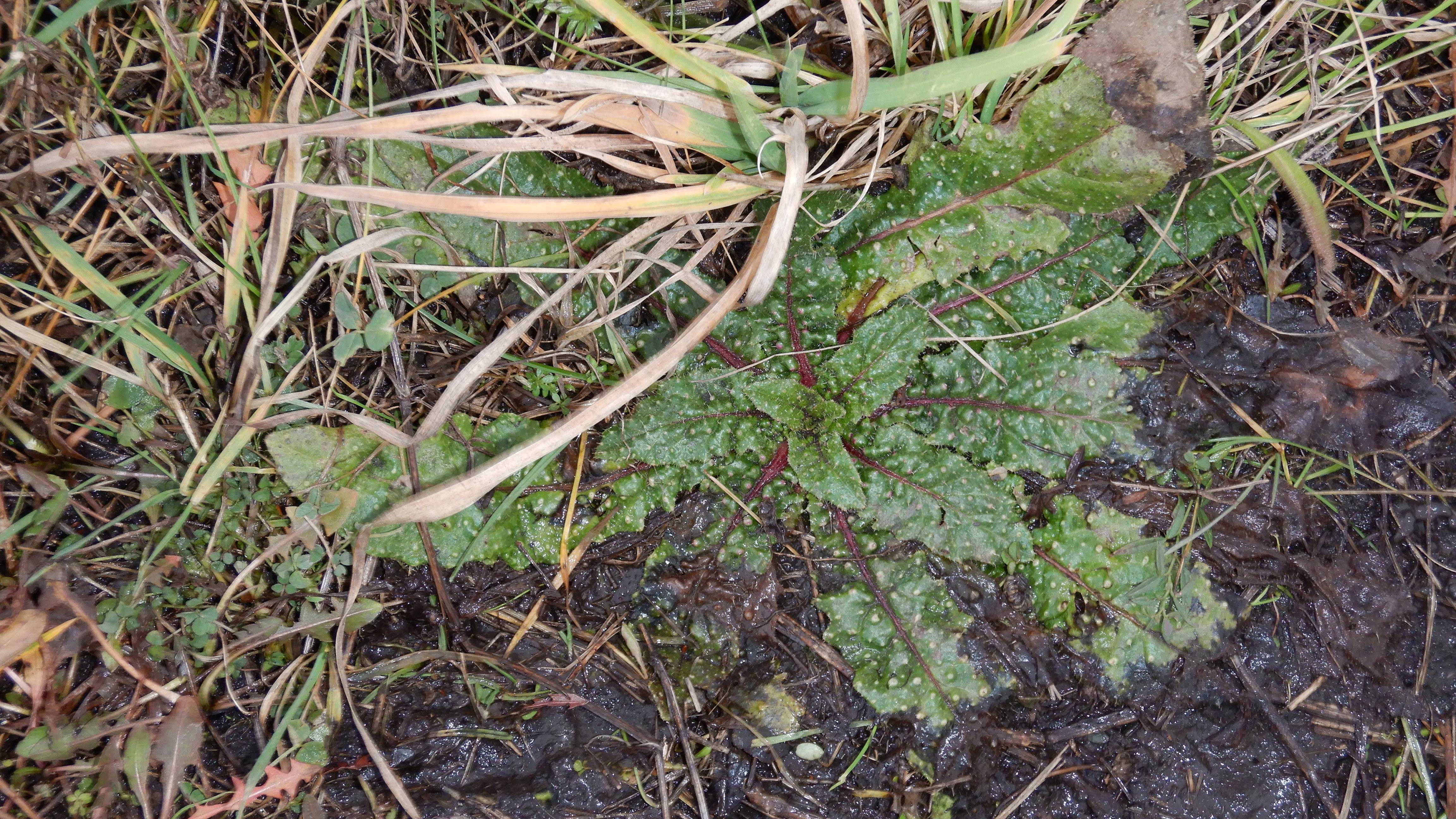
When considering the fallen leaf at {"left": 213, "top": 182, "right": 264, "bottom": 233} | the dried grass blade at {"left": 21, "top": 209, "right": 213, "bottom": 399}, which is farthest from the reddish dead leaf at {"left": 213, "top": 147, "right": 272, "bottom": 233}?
the dried grass blade at {"left": 21, "top": 209, "right": 213, "bottom": 399}

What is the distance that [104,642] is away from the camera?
2.32m

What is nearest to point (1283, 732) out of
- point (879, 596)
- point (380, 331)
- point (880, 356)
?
point (879, 596)

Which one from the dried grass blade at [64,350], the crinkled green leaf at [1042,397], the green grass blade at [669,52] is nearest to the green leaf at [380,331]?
the dried grass blade at [64,350]

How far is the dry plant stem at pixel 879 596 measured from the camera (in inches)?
94.8

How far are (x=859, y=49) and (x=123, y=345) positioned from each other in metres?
2.51

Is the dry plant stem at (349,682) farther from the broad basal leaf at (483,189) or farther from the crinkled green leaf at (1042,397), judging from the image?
the crinkled green leaf at (1042,397)

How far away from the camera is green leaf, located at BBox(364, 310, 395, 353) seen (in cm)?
231

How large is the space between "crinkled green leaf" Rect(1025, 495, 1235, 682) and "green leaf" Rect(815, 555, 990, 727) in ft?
1.17

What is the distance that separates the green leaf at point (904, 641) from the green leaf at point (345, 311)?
178 cm

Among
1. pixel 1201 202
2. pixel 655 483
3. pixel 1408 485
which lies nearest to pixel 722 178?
pixel 655 483

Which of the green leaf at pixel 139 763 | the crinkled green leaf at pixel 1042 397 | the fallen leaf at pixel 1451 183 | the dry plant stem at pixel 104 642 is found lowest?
the green leaf at pixel 139 763

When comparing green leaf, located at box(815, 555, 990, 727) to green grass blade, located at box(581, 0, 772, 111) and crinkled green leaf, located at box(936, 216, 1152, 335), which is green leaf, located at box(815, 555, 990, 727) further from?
green grass blade, located at box(581, 0, 772, 111)

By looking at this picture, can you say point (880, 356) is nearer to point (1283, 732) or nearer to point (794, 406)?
point (794, 406)

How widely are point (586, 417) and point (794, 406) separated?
27.2 inches
